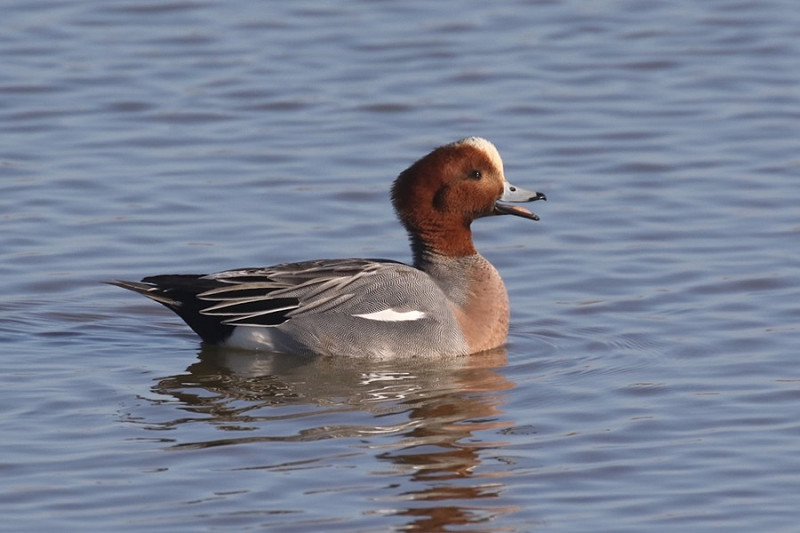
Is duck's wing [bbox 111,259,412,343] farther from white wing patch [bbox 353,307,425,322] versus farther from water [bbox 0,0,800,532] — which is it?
water [bbox 0,0,800,532]

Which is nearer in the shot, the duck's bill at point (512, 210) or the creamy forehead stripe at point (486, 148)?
the creamy forehead stripe at point (486, 148)

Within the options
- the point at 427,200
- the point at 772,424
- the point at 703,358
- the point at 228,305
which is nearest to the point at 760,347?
the point at 703,358

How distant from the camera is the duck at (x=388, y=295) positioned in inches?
368

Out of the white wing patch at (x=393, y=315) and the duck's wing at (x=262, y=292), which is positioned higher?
the duck's wing at (x=262, y=292)

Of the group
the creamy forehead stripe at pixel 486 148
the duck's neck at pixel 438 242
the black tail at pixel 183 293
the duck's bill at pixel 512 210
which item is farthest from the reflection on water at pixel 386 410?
the creamy forehead stripe at pixel 486 148

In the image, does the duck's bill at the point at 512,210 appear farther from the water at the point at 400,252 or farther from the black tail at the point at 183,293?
the black tail at the point at 183,293

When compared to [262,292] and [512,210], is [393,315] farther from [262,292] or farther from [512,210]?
[512,210]

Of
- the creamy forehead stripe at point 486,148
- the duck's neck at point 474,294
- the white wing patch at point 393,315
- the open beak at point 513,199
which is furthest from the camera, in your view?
the open beak at point 513,199

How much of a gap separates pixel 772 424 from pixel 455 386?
1.72 metres

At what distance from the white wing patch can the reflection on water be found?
24 centimetres

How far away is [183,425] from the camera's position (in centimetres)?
808

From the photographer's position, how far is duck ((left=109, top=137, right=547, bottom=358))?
30.7 ft

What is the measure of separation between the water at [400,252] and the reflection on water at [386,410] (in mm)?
23

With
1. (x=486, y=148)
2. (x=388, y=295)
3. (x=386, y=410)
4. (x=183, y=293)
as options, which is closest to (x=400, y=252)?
(x=486, y=148)
